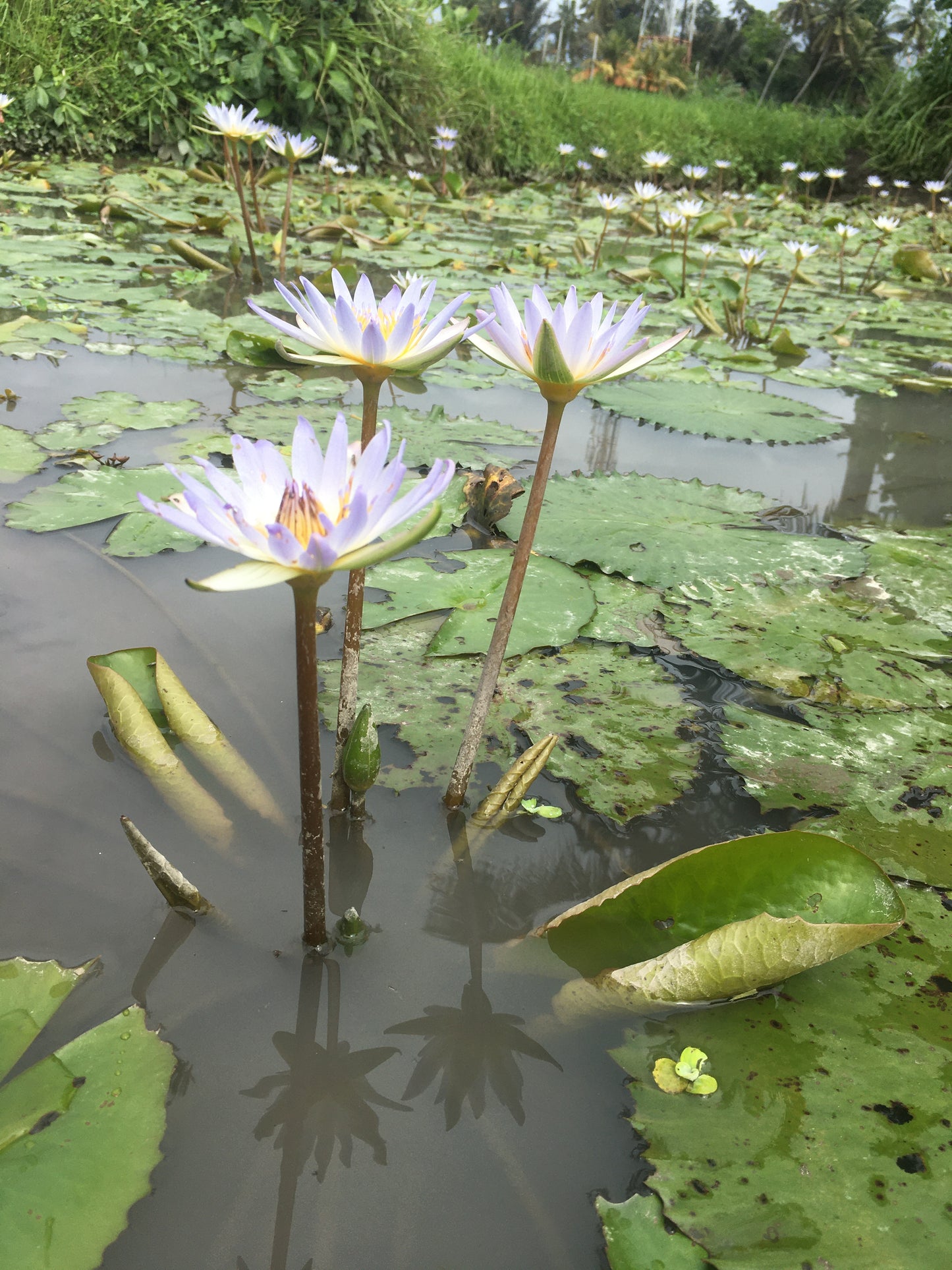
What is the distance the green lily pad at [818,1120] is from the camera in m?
Answer: 0.72

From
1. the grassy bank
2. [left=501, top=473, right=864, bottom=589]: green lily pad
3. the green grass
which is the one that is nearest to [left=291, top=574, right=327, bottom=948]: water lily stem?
[left=501, top=473, right=864, bottom=589]: green lily pad

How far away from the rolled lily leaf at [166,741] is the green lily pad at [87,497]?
593mm

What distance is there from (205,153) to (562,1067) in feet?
28.1

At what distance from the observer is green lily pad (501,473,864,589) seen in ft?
6.01

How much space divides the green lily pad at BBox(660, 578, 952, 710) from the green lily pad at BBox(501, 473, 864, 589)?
→ 6 cm

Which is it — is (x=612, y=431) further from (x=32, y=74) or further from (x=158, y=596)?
(x=32, y=74)

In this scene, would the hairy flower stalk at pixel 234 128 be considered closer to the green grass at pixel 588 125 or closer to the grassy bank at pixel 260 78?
the grassy bank at pixel 260 78

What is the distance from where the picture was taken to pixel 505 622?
111 cm

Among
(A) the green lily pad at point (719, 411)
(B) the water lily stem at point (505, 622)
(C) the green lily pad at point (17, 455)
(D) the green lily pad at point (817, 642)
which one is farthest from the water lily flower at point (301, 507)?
(A) the green lily pad at point (719, 411)

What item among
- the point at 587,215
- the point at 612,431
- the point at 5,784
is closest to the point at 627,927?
the point at 5,784

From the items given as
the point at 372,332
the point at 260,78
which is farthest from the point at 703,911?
the point at 260,78

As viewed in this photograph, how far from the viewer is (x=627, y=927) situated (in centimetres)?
98

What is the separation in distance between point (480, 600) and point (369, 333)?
78cm

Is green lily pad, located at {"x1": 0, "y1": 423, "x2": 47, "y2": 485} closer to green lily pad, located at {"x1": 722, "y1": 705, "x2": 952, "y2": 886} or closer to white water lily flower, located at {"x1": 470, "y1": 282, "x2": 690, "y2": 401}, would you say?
white water lily flower, located at {"x1": 470, "y1": 282, "x2": 690, "y2": 401}
